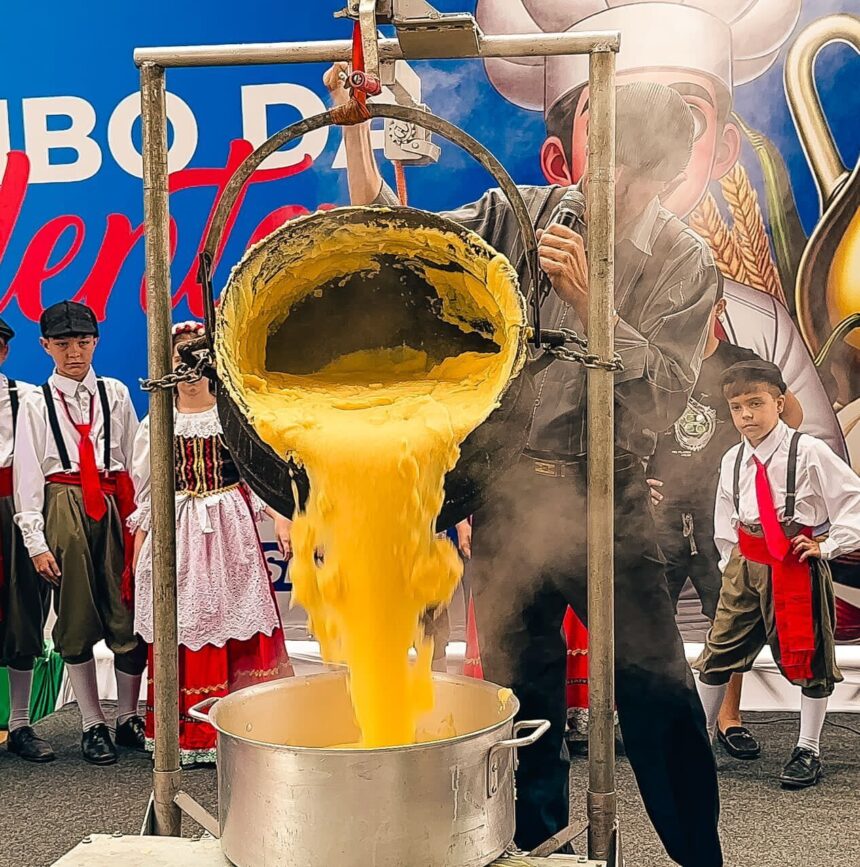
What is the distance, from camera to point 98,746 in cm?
369

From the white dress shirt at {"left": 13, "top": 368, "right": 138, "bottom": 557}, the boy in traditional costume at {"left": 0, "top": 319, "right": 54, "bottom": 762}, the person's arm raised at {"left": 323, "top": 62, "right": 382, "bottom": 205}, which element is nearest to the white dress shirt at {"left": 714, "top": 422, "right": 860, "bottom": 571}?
the person's arm raised at {"left": 323, "top": 62, "right": 382, "bottom": 205}

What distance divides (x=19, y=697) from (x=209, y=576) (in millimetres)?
878

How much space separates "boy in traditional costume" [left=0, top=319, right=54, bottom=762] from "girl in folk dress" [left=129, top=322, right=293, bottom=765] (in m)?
0.43

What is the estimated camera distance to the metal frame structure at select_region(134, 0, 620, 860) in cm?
167

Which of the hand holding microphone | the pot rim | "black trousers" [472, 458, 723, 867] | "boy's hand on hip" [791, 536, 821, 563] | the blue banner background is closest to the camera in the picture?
the pot rim

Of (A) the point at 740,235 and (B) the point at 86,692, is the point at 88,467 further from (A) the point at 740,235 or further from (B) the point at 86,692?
(A) the point at 740,235

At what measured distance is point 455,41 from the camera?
63.7 inches

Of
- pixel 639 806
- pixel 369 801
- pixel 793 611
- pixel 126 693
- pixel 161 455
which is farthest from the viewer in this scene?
pixel 126 693

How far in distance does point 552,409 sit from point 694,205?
5.14 ft

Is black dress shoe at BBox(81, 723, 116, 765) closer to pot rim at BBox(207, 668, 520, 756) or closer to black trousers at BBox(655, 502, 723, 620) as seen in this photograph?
black trousers at BBox(655, 502, 723, 620)

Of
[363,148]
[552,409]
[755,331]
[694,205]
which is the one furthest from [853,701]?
[363,148]

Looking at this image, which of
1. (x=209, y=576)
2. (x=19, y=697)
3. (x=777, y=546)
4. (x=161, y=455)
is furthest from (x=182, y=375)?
(x=19, y=697)

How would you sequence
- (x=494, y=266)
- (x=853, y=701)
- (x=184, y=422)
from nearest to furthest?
1. (x=494, y=266)
2. (x=184, y=422)
3. (x=853, y=701)

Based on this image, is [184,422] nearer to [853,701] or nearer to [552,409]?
[552,409]
